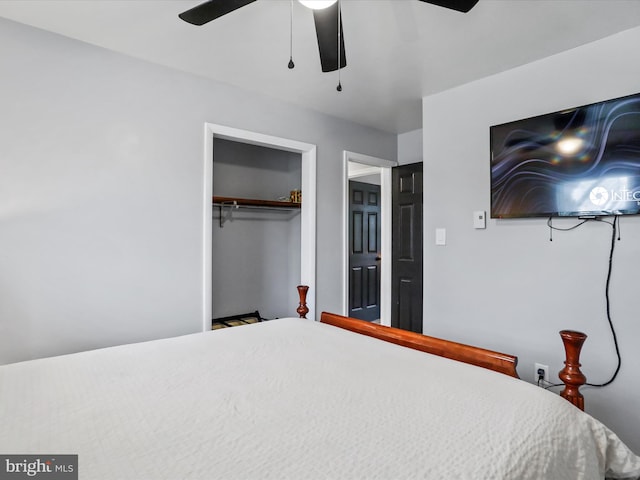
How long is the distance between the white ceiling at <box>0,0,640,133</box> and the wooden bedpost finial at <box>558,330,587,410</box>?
160cm

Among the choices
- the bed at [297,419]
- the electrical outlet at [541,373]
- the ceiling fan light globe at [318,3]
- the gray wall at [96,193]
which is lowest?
the electrical outlet at [541,373]

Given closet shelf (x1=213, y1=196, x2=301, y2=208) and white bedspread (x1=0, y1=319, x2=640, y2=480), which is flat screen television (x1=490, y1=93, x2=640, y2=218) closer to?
white bedspread (x1=0, y1=319, x2=640, y2=480)

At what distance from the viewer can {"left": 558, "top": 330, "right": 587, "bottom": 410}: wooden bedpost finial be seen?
1.19 meters

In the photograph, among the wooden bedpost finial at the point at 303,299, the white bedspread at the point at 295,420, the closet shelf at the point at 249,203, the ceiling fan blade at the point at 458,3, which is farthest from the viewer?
the closet shelf at the point at 249,203

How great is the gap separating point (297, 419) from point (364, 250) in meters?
3.78

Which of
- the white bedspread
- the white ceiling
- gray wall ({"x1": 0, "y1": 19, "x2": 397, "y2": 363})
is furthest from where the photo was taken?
gray wall ({"x1": 0, "y1": 19, "x2": 397, "y2": 363})

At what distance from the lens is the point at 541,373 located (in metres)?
2.35

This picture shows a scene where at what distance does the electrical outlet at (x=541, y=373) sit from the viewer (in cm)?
234

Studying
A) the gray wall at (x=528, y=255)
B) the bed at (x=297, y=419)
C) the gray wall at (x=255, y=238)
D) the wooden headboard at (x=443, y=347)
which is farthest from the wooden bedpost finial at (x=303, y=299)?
the gray wall at (x=255, y=238)

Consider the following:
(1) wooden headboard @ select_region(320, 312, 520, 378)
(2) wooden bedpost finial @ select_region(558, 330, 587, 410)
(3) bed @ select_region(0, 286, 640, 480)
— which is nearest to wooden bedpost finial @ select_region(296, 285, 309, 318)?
(1) wooden headboard @ select_region(320, 312, 520, 378)

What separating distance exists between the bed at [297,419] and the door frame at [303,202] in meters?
1.09

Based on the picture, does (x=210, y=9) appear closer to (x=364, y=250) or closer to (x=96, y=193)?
(x=96, y=193)

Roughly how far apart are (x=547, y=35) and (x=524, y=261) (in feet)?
4.52

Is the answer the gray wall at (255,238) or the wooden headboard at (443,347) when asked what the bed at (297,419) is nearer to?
the wooden headboard at (443,347)
